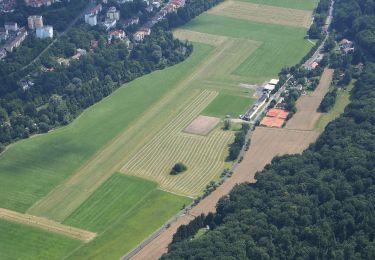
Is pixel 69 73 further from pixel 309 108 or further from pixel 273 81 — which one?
pixel 309 108

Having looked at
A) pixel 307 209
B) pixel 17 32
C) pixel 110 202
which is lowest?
pixel 110 202

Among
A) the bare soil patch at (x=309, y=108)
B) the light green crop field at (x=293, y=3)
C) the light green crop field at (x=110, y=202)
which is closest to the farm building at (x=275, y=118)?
the bare soil patch at (x=309, y=108)

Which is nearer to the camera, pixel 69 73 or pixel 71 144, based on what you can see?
pixel 71 144

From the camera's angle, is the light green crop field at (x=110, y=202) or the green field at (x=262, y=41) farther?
the green field at (x=262, y=41)

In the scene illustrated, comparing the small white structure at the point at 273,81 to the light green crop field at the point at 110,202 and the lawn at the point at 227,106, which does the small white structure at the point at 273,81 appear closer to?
the lawn at the point at 227,106

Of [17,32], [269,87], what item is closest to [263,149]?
[269,87]

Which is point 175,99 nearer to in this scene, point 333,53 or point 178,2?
point 333,53

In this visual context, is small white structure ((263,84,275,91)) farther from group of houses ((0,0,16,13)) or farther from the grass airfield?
group of houses ((0,0,16,13))
